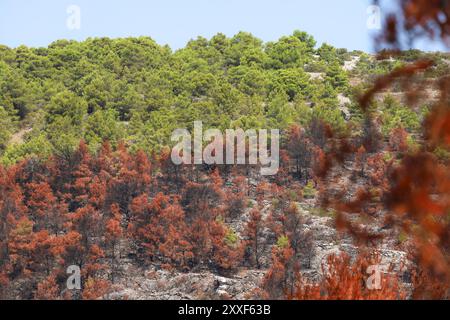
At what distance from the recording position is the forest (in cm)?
2911

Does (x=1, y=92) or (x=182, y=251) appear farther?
(x=1, y=92)

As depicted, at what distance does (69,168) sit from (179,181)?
4897 mm

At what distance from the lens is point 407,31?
6.45m

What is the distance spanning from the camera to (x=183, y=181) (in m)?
35.5

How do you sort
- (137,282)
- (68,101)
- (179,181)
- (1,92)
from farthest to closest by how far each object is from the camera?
(1,92) → (68,101) → (179,181) → (137,282)

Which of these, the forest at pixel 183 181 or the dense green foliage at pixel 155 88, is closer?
the forest at pixel 183 181

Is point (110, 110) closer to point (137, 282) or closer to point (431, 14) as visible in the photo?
point (137, 282)

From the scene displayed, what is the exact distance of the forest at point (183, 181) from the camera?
29109mm

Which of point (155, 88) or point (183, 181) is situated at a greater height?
point (155, 88)

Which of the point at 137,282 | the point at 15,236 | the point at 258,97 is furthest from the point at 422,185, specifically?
the point at 258,97

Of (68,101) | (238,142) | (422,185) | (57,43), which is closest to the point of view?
(422,185)

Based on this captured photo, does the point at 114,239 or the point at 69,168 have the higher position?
the point at 69,168

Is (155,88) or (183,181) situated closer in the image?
(183,181)

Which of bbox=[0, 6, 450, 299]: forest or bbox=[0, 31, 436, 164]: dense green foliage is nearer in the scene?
bbox=[0, 6, 450, 299]: forest
